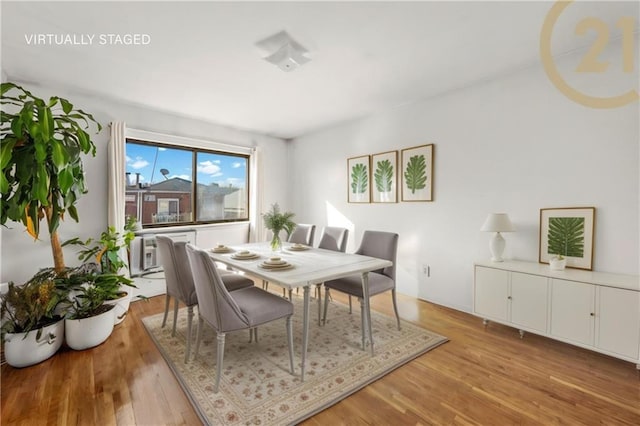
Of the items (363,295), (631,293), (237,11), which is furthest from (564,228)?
(237,11)

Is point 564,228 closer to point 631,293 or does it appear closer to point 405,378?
point 631,293

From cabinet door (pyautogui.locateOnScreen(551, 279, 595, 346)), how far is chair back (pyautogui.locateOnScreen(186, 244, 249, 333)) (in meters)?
2.47

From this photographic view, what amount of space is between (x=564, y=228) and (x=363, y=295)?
6.19 ft

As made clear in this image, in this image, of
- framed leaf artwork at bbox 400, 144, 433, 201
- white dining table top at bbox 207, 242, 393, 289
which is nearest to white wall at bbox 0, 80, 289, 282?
white dining table top at bbox 207, 242, 393, 289

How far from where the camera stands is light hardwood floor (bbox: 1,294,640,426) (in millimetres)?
1615

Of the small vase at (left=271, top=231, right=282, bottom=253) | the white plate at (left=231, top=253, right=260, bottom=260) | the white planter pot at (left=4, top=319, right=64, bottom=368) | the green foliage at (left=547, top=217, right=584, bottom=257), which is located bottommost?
the white planter pot at (left=4, top=319, right=64, bottom=368)

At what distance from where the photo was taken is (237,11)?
1.87 m

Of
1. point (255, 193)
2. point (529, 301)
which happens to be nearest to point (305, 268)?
point (529, 301)

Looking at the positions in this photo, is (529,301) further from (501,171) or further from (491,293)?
(501,171)

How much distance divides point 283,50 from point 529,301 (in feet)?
9.74

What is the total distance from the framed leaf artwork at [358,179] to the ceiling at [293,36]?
3.17 feet

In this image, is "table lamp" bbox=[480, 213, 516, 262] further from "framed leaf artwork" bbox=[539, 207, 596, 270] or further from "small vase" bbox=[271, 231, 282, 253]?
"small vase" bbox=[271, 231, 282, 253]

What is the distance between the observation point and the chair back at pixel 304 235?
3648 millimetres

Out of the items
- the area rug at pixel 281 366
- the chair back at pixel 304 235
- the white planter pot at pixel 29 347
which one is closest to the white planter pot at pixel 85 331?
the white planter pot at pixel 29 347
